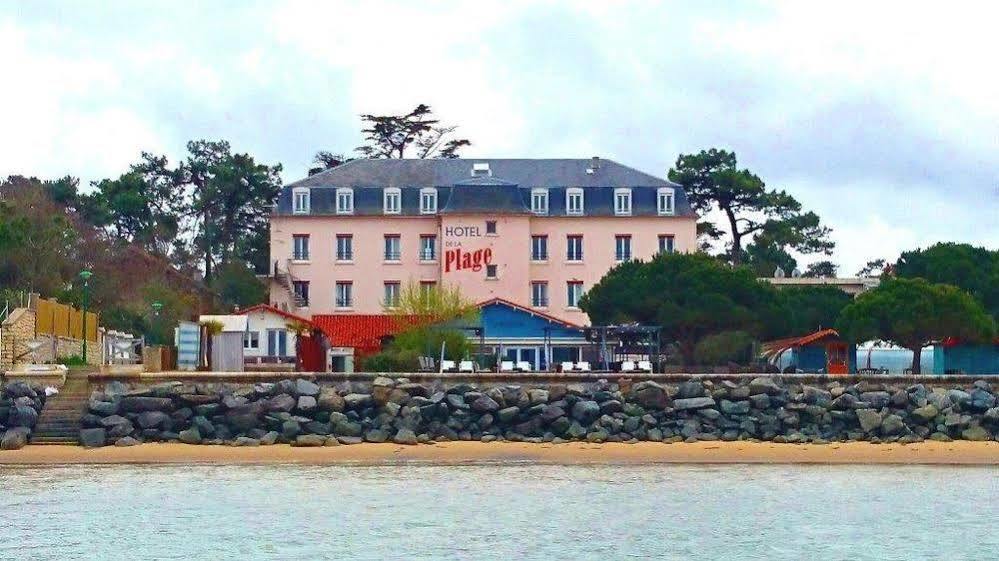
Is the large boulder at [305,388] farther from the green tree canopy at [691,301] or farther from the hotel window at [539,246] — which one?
the hotel window at [539,246]

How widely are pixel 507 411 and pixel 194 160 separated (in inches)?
2198

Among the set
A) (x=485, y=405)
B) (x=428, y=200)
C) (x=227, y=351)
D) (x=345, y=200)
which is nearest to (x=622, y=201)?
(x=428, y=200)


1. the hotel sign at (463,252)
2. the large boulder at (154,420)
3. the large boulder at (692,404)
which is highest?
the hotel sign at (463,252)

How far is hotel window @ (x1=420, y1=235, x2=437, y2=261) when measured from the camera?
263 feet

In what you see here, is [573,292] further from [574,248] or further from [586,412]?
[586,412]

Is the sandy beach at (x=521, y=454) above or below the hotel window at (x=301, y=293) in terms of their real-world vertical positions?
below

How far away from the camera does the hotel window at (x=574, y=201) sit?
80.2m

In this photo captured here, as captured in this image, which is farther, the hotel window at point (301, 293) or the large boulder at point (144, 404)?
the hotel window at point (301, 293)

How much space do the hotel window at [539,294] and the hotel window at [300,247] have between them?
11223 mm

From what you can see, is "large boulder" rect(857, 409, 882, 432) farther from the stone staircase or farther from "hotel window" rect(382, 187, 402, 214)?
"hotel window" rect(382, 187, 402, 214)

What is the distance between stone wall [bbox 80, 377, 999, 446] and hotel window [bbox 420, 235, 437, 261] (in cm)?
3674

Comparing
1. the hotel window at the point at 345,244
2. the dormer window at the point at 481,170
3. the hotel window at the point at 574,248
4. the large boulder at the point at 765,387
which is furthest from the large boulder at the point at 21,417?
the dormer window at the point at 481,170

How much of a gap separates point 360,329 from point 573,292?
17657 mm

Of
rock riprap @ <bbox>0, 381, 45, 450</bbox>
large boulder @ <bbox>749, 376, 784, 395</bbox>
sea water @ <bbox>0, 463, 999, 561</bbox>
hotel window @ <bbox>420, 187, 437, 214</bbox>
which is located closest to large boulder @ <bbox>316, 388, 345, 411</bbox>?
sea water @ <bbox>0, 463, 999, 561</bbox>
